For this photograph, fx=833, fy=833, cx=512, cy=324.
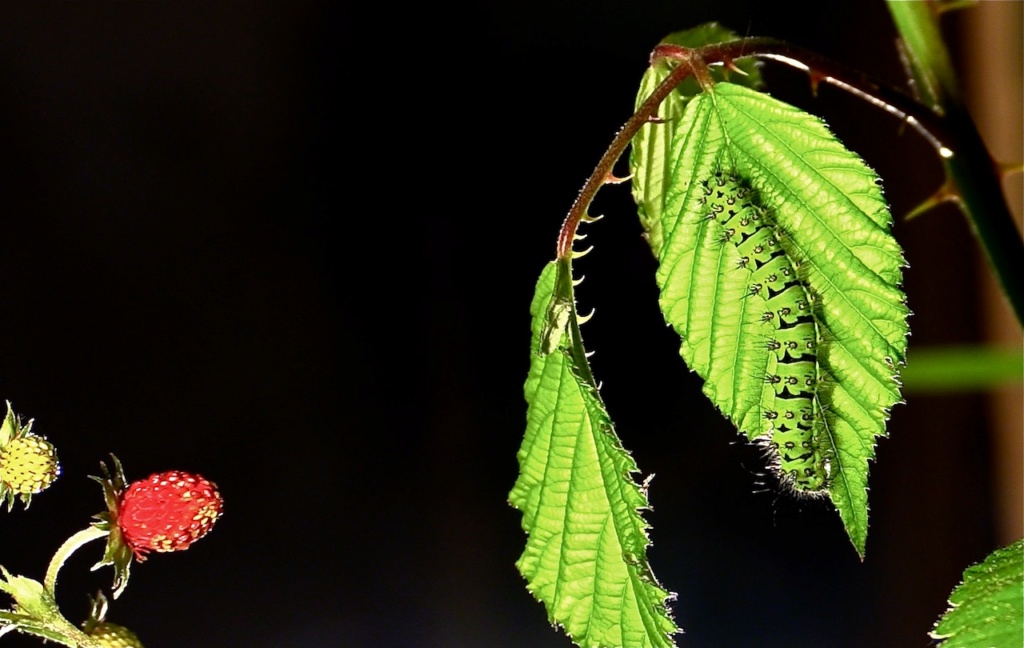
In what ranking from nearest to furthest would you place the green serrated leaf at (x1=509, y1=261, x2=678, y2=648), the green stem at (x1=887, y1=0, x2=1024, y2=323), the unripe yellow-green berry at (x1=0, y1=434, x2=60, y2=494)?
the green stem at (x1=887, y1=0, x2=1024, y2=323) → the green serrated leaf at (x1=509, y1=261, x2=678, y2=648) → the unripe yellow-green berry at (x1=0, y1=434, x2=60, y2=494)

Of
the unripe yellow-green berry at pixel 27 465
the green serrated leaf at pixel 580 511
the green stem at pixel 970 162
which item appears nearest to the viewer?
the green stem at pixel 970 162

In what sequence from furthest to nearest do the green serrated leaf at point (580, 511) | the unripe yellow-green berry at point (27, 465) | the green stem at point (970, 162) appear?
1. the unripe yellow-green berry at point (27, 465)
2. the green serrated leaf at point (580, 511)
3. the green stem at point (970, 162)

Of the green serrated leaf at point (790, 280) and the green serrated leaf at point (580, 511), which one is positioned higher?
the green serrated leaf at point (790, 280)

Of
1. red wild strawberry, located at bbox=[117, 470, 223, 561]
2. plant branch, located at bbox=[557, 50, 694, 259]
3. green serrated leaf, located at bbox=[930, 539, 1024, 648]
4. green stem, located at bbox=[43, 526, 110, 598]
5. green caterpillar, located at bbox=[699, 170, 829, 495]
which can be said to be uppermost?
plant branch, located at bbox=[557, 50, 694, 259]

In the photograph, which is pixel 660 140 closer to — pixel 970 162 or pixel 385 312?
pixel 970 162

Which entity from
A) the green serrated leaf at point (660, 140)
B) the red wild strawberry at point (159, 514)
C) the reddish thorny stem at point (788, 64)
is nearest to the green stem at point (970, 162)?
the reddish thorny stem at point (788, 64)

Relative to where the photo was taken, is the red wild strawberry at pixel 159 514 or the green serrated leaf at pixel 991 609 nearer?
the green serrated leaf at pixel 991 609

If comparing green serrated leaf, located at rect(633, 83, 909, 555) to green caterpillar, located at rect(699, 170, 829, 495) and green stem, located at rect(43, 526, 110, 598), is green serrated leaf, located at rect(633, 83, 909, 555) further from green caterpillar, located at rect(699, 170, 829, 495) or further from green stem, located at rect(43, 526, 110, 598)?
green stem, located at rect(43, 526, 110, 598)

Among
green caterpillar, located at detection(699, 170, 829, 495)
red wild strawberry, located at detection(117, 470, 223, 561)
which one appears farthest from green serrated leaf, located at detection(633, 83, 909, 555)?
red wild strawberry, located at detection(117, 470, 223, 561)

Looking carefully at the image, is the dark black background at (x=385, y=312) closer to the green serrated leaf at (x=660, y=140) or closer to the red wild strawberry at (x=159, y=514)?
the red wild strawberry at (x=159, y=514)

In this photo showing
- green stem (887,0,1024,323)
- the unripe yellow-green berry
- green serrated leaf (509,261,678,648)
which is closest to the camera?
green stem (887,0,1024,323)
